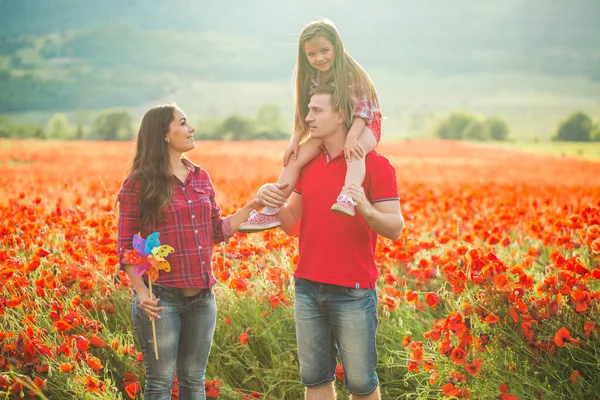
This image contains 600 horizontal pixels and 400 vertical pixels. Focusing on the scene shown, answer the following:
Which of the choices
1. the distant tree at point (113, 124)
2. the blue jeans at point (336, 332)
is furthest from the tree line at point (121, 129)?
the blue jeans at point (336, 332)

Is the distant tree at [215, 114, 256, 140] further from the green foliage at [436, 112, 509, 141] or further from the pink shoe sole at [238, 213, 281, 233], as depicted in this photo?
the pink shoe sole at [238, 213, 281, 233]

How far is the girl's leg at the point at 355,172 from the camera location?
257 cm

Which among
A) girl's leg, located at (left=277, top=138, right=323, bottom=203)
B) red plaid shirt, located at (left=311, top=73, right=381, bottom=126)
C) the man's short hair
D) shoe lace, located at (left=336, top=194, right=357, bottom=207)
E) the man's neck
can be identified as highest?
the man's short hair

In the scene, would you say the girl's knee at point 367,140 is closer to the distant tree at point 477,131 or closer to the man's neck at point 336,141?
the man's neck at point 336,141

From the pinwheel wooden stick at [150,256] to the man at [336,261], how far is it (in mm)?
594

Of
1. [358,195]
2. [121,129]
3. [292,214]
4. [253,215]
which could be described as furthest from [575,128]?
[358,195]

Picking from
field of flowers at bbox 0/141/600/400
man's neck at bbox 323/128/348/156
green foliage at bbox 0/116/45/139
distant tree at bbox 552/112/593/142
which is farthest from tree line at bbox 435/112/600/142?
man's neck at bbox 323/128/348/156

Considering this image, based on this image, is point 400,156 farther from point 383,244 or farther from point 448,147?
point 383,244

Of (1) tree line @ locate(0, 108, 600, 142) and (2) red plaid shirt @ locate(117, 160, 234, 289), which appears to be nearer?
(2) red plaid shirt @ locate(117, 160, 234, 289)

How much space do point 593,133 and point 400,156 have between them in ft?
38.9

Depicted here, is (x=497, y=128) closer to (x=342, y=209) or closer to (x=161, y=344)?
(x=342, y=209)

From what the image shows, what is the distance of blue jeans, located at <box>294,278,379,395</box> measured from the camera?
8.84ft

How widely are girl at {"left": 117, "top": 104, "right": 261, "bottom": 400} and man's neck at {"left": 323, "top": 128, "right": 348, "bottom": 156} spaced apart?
0.67 meters

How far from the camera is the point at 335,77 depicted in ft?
9.47
